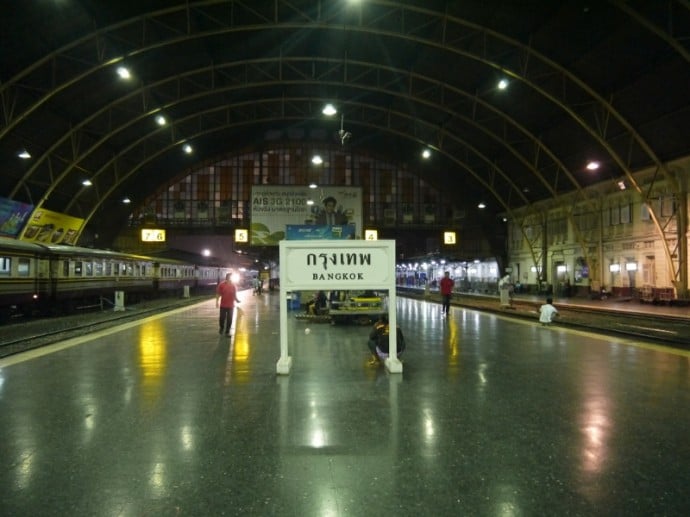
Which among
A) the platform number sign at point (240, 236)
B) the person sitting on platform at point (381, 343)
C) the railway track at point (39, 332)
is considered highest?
the platform number sign at point (240, 236)

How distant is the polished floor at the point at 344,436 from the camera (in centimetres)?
376

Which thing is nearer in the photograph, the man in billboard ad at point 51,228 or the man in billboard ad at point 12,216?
the man in billboard ad at point 12,216

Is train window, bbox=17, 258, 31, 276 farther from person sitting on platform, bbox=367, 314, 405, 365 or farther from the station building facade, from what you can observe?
the station building facade

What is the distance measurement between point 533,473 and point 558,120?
31230mm

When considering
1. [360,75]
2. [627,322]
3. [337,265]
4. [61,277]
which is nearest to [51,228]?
[61,277]

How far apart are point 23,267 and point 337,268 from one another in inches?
636

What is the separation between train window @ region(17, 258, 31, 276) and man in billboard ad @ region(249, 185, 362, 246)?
581 inches

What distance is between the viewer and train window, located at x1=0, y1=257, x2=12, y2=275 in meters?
17.6

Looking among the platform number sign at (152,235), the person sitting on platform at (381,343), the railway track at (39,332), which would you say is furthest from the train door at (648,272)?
the platform number sign at (152,235)

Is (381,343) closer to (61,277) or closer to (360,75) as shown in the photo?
(61,277)

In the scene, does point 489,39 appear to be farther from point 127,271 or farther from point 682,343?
point 127,271

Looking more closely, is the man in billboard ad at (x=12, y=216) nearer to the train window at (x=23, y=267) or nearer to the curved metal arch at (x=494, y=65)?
the curved metal arch at (x=494, y=65)

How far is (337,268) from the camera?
881cm

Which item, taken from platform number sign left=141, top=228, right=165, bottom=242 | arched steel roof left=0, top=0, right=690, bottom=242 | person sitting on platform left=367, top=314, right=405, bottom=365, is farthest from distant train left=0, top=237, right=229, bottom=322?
person sitting on platform left=367, top=314, right=405, bottom=365
